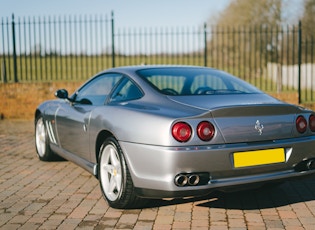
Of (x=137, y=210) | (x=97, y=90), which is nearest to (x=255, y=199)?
(x=137, y=210)

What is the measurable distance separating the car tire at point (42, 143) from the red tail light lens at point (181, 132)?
314 centimetres

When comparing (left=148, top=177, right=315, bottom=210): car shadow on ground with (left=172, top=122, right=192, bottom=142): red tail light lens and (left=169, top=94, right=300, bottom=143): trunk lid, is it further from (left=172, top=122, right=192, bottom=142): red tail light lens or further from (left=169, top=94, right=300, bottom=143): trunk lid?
(left=172, top=122, right=192, bottom=142): red tail light lens

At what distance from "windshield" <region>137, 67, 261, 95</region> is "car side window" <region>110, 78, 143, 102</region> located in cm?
14

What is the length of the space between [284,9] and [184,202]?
25.4 meters

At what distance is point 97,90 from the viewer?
5230 millimetres

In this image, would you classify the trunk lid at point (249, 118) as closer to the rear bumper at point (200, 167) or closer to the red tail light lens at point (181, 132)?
the rear bumper at point (200, 167)

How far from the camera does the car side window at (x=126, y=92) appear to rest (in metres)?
4.29

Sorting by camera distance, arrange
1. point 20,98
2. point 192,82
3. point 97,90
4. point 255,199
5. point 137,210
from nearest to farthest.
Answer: point 137,210
point 255,199
point 192,82
point 97,90
point 20,98

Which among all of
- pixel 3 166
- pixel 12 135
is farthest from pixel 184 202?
pixel 12 135

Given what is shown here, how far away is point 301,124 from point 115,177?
175 centimetres

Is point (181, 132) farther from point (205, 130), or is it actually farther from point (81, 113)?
point (81, 113)

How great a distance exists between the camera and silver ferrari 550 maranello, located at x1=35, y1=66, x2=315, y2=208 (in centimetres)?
345

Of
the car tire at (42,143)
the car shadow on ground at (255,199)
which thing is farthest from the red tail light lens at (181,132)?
the car tire at (42,143)

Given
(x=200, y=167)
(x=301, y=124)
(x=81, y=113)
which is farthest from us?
(x=81, y=113)
